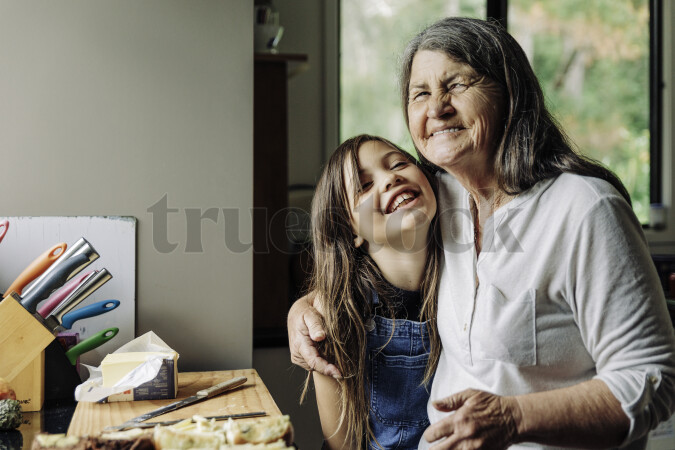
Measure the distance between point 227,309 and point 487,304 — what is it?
28.9 inches

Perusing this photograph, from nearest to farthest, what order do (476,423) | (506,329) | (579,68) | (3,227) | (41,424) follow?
1. (476,423)
2. (506,329)
3. (41,424)
4. (3,227)
5. (579,68)

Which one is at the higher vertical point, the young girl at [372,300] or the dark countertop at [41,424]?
the young girl at [372,300]

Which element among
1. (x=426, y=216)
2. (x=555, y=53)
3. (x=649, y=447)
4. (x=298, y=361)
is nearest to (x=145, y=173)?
(x=298, y=361)

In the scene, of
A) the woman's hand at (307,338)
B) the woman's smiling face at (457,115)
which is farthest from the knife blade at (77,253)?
the woman's smiling face at (457,115)

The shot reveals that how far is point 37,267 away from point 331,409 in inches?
29.3

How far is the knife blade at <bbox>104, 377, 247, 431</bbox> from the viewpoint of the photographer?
1.24 metres

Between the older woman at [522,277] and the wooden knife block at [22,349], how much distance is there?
55cm

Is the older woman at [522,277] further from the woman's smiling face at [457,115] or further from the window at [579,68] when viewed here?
the window at [579,68]

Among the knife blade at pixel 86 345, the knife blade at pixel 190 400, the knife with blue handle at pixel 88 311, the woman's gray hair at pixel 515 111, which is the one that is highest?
the woman's gray hair at pixel 515 111

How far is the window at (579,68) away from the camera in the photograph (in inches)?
105

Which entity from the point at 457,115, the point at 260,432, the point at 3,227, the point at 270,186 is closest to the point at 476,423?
the point at 260,432

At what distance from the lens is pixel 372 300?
4.91ft

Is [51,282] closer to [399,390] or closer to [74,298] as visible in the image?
[74,298]

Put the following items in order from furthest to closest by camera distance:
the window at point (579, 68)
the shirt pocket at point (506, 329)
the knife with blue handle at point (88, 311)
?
the window at point (579, 68) → the knife with blue handle at point (88, 311) → the shirt pocket at point (506, 329)
